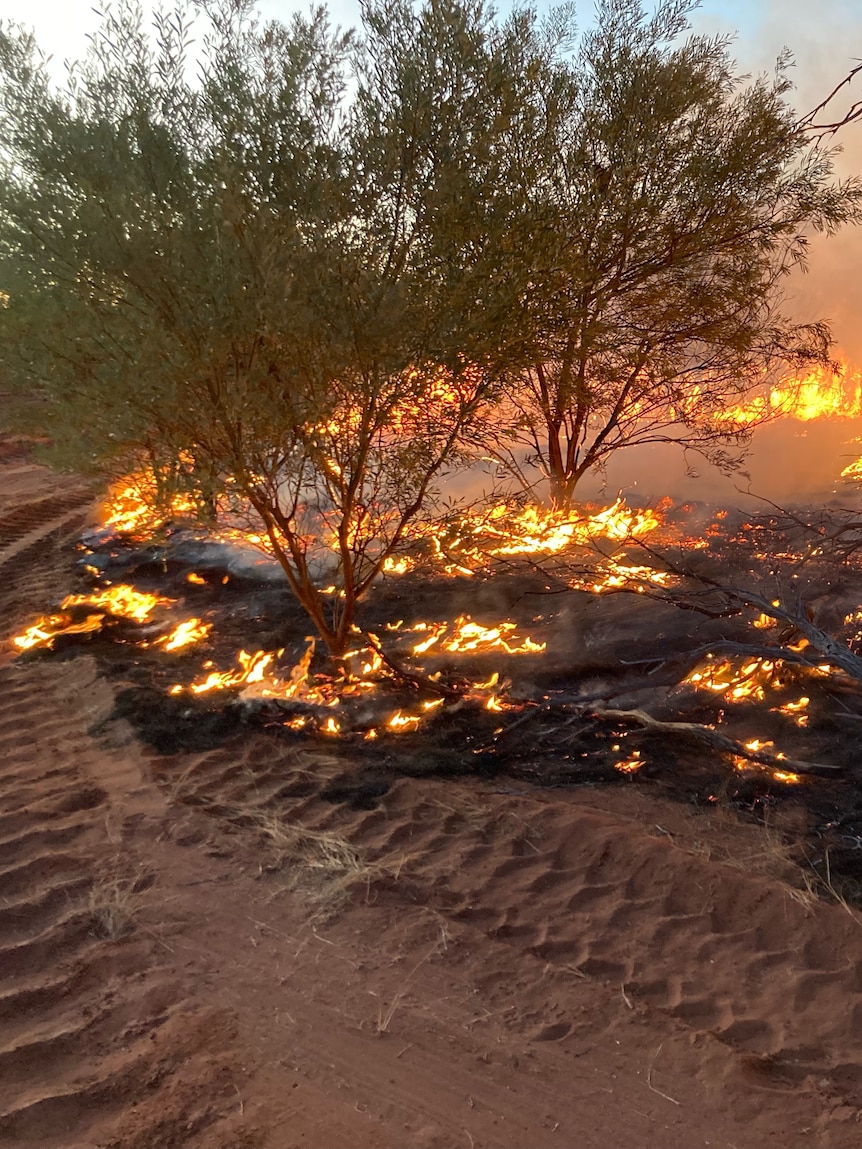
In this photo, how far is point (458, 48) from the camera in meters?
5.65

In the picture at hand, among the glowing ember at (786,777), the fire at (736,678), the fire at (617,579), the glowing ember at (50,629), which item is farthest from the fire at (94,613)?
the glowing ember at (786,777)

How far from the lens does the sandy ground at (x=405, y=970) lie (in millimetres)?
3035

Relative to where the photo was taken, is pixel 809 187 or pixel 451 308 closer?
pixel 451 308

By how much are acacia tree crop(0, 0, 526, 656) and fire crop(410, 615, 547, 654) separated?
97.1 inches

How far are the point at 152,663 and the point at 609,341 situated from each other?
23.2 ft

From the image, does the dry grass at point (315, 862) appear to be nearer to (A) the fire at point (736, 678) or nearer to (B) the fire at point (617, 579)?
(A) the fire at point (736, 678)

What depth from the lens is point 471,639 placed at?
26.0ft

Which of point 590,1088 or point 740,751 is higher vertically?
point 740,751

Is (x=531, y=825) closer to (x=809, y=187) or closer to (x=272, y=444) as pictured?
(x=272, y=444)

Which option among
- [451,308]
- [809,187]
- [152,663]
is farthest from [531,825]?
[809,187]

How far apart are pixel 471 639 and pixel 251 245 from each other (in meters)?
4.55

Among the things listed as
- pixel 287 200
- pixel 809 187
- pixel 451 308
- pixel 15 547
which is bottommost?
pixel 15 547

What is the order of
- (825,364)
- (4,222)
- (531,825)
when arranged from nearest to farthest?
1. (531,825)
2. (4,222)
3. (825,364)

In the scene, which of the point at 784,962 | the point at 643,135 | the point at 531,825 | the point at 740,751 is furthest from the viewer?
the point at 643,135
